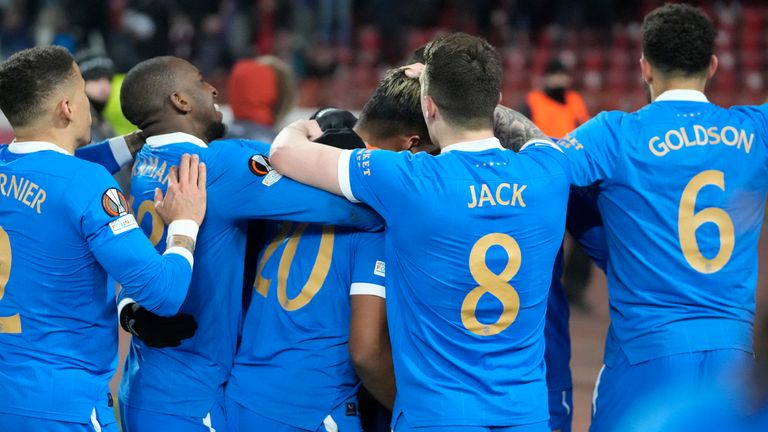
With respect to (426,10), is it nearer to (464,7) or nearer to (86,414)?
(464,7)

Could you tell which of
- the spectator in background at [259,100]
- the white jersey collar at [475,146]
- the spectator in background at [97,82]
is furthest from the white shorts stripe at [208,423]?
the spectator in background at [259,100]

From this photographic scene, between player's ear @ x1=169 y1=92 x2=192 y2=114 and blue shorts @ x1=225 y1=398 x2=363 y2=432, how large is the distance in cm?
103

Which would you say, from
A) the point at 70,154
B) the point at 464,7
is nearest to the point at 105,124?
the point at 70,154

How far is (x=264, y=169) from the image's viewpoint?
3.25m

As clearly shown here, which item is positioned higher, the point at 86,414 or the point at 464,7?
the point at 86,414

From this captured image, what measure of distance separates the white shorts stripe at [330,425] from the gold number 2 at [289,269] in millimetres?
383

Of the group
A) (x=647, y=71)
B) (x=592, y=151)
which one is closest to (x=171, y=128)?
(x=592, y=151)

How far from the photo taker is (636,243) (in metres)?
3.40

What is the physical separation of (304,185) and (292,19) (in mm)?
13787

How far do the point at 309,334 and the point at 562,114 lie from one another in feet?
19.3

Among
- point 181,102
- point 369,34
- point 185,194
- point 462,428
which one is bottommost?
point 369,34

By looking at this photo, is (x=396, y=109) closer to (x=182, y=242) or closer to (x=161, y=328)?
(x=182, y=242)

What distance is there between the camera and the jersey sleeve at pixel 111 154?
3793mm

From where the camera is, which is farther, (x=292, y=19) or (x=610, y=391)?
(x=292, y=19)
